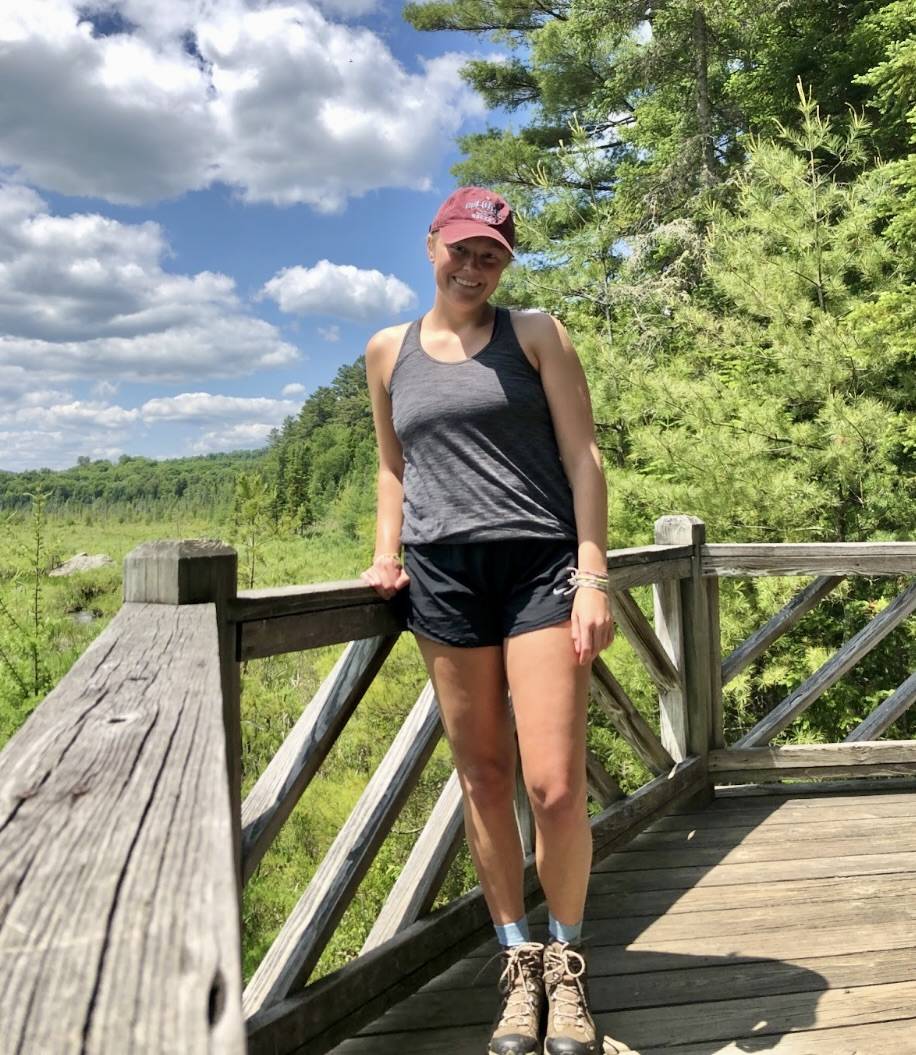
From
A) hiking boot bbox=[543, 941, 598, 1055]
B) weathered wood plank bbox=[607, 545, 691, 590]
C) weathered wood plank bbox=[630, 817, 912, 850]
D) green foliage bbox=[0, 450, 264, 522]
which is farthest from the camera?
green foliage bbox=[0, 450, 264, 522]

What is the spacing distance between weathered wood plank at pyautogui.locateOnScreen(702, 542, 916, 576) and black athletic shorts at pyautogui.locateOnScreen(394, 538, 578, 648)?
1616 millimetres

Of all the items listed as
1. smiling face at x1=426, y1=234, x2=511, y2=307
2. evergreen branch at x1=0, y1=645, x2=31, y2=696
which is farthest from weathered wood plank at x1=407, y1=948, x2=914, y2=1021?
evergreen branch at x1=0, y1=645, x2=31, y2=696

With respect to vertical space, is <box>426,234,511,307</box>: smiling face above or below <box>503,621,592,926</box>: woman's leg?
above

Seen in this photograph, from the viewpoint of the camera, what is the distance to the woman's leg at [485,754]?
65.9 inches

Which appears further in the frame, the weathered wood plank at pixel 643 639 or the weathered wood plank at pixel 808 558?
the weathered wood plank at pixel 808 558

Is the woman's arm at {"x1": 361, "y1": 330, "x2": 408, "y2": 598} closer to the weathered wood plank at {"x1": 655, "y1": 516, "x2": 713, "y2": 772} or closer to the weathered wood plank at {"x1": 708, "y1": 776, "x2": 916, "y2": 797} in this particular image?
the weathered wood plank at {"x1": 655, "y1": 516, "x2": 713, "y2": 772}

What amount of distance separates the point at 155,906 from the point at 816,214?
767 cm

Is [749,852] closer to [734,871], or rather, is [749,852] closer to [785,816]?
[734,871]

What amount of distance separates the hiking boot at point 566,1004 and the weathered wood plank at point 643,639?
1126mm

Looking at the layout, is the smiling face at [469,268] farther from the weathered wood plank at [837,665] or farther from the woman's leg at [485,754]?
the weathered wood plank at [837,665]

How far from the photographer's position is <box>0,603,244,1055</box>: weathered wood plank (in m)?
0.37

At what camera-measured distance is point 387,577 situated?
6.01 feet

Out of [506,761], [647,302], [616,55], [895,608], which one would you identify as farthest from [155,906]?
[616,55]

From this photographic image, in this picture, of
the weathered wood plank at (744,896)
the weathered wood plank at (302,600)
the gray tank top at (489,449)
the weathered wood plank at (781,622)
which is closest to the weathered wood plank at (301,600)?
the weathered wood plank at (302,600)
